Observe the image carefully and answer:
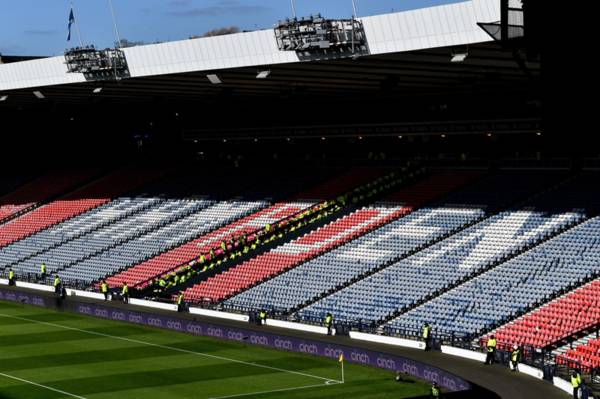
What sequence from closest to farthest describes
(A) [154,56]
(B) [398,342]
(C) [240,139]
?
(B) [398,342] < (A) [154,56] < (C) [240,139]

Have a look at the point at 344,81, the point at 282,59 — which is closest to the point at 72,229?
the point at 344,81

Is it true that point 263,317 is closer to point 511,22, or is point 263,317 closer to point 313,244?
point 313,244

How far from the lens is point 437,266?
151 ft

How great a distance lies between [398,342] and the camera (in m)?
40.1

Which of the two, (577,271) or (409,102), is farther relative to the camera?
(409,102)

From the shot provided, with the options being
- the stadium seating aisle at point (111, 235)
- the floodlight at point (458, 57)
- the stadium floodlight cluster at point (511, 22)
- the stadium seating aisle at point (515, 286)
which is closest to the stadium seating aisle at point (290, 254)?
the stadium seating aisle at point (515, 286)

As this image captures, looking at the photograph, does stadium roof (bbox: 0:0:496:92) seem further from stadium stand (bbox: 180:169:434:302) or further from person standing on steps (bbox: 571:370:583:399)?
person standing on steps (bbox: 571:370:583:399)

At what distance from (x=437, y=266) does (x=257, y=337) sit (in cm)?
882

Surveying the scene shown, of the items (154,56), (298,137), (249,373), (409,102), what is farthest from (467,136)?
(249,373)

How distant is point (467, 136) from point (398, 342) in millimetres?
21782

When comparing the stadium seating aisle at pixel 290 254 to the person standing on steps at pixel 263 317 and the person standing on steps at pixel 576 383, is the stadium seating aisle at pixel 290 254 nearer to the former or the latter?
the person standing on steps at pixel 263 317

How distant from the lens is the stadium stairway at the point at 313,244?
51.6m

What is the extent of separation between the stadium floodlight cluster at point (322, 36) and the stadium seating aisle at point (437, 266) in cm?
1014

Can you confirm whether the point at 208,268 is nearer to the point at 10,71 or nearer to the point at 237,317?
the point at 237,317
